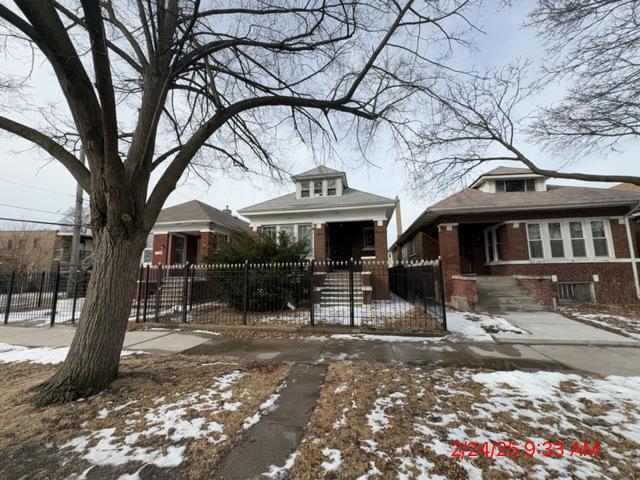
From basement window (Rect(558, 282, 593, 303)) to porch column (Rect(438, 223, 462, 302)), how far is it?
4.29m

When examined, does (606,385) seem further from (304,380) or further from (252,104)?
(252,104)

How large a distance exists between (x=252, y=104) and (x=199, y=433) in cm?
493

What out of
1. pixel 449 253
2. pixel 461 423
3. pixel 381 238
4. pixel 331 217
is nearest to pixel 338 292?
pixel 381 238

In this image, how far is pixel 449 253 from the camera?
40.5 feet

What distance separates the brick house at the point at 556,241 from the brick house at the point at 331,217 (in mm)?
2418

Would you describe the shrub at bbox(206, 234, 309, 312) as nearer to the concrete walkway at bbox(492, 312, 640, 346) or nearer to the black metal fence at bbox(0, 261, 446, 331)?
the black metal fence at bbox(0, 261, 446, 331)

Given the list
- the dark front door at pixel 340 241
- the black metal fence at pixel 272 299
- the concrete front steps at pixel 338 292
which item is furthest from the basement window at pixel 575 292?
the dark front door at pixel 340 241

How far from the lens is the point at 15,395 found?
3586 millimetres

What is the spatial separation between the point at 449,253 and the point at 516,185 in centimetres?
629

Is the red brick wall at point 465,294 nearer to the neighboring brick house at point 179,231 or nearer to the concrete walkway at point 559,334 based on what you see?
the concrete walkway at point 559,334

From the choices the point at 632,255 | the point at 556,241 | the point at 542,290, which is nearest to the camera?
the point at 542,290

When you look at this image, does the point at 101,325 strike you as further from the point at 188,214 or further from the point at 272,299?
the point at 188,214

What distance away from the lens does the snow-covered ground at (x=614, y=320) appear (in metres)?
6.99

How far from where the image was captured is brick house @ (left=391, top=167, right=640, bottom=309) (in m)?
11.4
